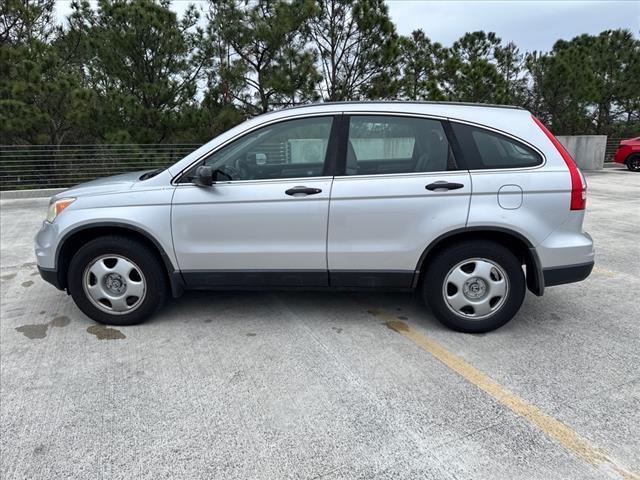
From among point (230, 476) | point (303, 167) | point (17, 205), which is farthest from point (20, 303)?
point (17, 205)

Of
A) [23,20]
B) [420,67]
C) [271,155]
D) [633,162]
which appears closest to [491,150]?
[271,155]

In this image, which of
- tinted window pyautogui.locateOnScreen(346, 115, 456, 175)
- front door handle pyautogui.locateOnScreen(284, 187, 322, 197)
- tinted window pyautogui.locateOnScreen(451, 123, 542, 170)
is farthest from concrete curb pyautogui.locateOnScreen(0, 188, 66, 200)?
tinted window pyautogui.locateOnScreen(451, 123, 542, 170)

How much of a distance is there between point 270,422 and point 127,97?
11.7m

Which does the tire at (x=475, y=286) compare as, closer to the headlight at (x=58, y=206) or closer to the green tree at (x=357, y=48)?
the headlight at (x=58, y=206)

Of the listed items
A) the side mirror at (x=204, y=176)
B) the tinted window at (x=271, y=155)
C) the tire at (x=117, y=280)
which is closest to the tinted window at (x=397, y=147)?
the tinted window at (x=271, y=155)

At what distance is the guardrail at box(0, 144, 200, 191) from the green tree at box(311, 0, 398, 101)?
16.4 feet

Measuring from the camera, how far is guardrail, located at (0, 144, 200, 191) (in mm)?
11875

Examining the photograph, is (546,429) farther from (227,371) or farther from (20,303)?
(20,303)

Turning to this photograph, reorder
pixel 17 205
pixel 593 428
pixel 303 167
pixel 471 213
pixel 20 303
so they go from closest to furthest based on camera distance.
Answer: pixel 593 428
pixel 471 213
pixel 303 167
pixel 20 303
pixel 17 205

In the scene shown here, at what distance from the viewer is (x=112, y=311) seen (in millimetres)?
Result: 3766

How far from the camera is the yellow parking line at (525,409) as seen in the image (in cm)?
223

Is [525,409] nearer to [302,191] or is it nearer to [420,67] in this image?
[302,191]

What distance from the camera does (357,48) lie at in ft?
46.9

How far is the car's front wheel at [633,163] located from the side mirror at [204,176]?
18.5 meters
